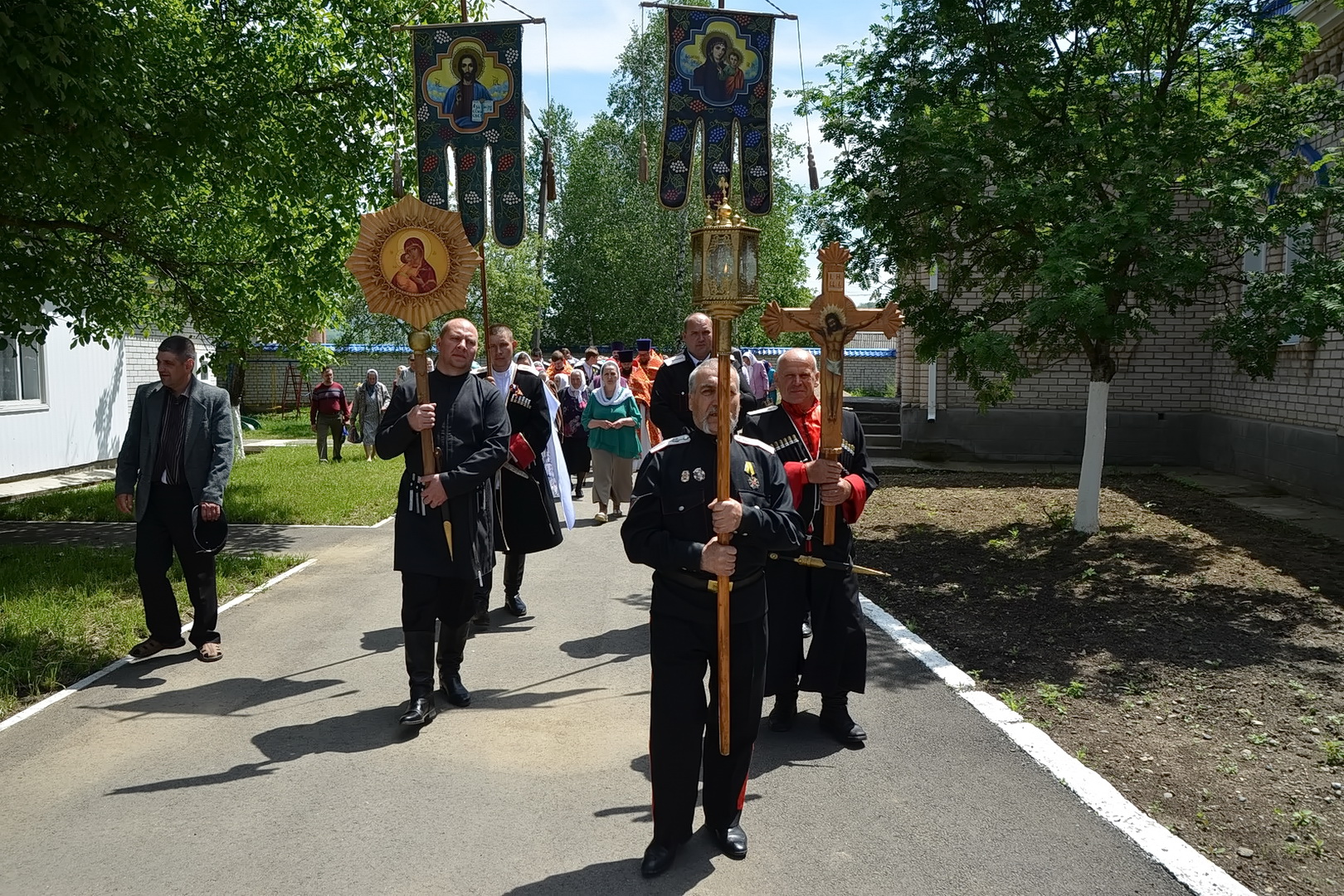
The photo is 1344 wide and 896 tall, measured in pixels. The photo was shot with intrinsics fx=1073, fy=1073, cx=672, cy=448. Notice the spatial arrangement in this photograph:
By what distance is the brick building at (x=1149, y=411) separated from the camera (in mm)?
14672

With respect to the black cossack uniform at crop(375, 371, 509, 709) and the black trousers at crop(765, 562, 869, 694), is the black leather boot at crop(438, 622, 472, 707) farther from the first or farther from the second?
the black trousers at crop(765, 562, 869, 694)

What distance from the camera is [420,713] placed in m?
5.54

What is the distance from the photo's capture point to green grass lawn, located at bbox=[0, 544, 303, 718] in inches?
253

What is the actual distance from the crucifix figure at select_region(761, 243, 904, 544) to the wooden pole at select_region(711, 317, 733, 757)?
1.44 meters

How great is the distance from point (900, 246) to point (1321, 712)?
5.92 meters

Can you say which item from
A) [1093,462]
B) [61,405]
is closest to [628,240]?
[61,405]

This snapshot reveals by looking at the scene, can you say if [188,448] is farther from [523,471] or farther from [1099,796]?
[1099,796]

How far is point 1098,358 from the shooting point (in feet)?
34.8

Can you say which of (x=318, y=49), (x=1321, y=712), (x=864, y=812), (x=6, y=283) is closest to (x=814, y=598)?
(x=864, y=812)

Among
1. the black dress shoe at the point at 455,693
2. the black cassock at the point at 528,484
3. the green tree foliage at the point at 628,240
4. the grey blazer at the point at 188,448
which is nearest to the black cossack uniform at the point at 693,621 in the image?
the black dress shoe at the point at 455,693

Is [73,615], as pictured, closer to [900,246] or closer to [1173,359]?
[900,246]

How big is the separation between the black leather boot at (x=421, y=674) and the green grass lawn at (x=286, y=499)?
21.4ft

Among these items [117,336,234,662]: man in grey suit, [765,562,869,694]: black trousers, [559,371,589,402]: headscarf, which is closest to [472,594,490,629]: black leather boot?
[117,336,234,662]: man in grey suit

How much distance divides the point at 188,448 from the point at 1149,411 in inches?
597
